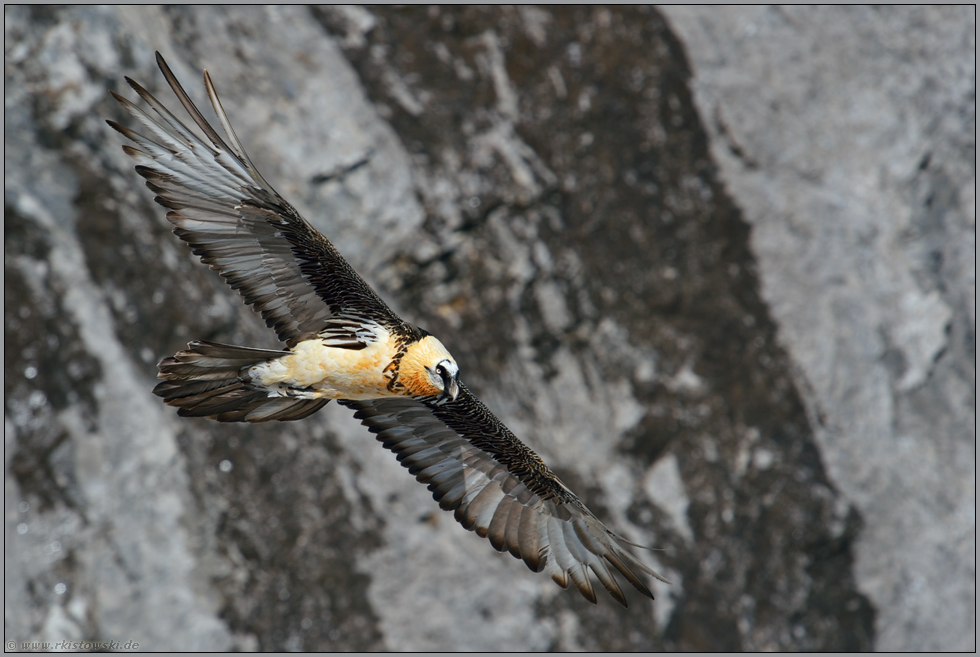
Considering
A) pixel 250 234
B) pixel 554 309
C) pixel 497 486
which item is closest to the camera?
pixel 250 234

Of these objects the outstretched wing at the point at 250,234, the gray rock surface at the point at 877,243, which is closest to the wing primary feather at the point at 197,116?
the outstretched wing at the point at 250,234

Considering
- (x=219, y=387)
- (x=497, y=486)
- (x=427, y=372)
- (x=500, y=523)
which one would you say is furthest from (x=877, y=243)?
(x=219, y=387)

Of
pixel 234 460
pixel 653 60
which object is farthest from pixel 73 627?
pixel 653 60

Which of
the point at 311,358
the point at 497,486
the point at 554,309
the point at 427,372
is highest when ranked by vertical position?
the point at 311,358

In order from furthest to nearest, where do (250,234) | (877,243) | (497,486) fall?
1. (877,243)
2. (497,486)
3. (250,234)

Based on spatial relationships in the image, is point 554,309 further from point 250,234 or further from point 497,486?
point 250,234

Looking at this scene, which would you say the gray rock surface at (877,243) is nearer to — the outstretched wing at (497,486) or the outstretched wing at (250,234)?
the outstretched wing at (497,486)

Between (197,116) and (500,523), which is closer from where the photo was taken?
(197,116)
